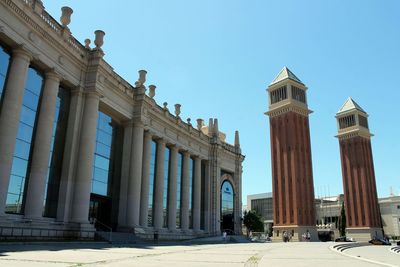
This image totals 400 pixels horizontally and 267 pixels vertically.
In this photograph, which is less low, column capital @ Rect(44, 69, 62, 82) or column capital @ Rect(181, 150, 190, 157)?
column capital @ Rect(44, 69, 62, 82)

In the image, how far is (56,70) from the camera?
97.5ft

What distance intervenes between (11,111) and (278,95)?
226 feet

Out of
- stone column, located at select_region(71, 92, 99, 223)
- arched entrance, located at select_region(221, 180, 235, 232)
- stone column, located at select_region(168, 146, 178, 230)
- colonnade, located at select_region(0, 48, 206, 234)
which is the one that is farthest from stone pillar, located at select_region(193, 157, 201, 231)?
stone column, located at select_region(71, 92, 99, 223)

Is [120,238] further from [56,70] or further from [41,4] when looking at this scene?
[41,4]

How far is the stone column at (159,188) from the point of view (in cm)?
4353

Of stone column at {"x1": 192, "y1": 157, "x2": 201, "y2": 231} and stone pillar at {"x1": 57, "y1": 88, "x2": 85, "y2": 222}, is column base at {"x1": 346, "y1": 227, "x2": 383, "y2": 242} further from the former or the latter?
stone pillar at {"x1": 57, "y1": 88, "x2": 85, "y2": 222}

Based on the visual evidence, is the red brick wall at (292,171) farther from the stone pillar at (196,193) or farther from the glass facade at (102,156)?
the glass facade at (102,156)

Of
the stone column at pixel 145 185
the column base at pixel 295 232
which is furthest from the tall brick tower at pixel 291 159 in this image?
the stone column at pixel 145 185

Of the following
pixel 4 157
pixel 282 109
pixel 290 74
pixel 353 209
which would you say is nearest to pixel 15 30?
pixel 4 157

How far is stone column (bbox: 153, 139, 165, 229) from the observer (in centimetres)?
4353

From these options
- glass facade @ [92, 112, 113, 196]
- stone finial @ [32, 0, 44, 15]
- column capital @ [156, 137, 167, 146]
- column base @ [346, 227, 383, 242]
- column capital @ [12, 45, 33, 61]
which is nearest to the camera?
column capital @ [12, 45, 33, 61]

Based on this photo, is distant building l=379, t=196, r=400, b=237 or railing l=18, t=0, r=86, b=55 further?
distant building l=379, t=196, r=400, b=237

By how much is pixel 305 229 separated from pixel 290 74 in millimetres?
35171

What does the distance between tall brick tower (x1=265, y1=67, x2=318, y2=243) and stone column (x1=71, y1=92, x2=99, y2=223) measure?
54003 millimetres
